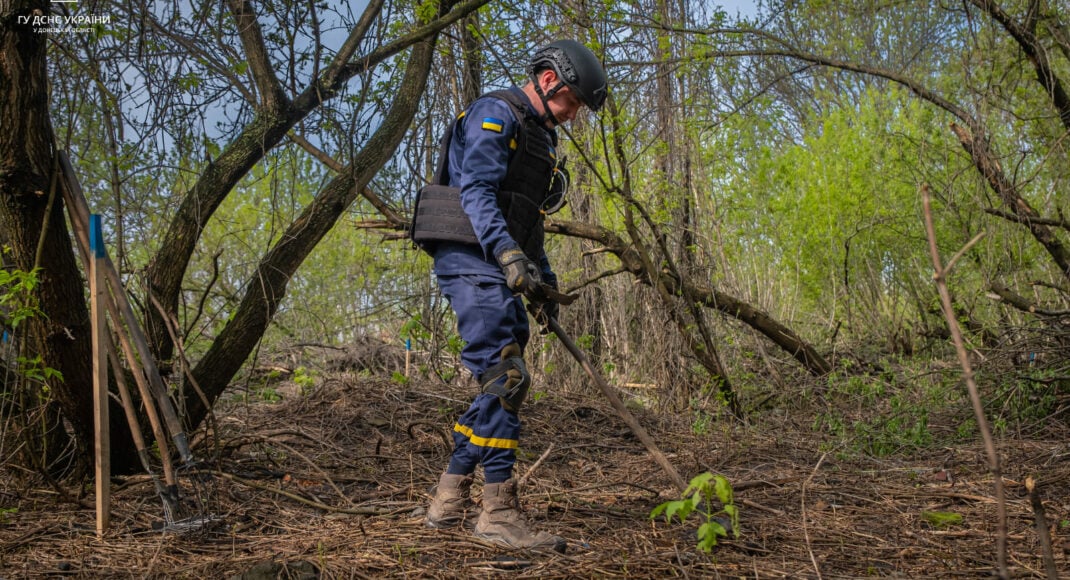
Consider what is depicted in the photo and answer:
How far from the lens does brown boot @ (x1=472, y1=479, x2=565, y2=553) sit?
3018 millimetres

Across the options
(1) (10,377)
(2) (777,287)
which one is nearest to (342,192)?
(1) (10,377)

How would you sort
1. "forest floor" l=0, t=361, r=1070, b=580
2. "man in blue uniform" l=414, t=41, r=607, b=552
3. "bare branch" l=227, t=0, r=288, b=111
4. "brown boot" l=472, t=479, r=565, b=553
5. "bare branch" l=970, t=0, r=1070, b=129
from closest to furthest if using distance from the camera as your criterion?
"forest floor" l=0, t=361, r=1070, b=580 → "brown boot" l=472, t=479, r=565, b=553 → "man in blue uniform" l=414, t=41, r=607, b=552 → "bare branch" l=227, t=0, r=288, b=111 → "bare branch" l=970, t=0, r=1070, b=129

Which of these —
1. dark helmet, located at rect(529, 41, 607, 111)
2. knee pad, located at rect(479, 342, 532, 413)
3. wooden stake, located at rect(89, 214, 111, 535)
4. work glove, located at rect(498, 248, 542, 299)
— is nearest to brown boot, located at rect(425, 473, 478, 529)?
knee pad, located at rect(479, 342, 532, 413)

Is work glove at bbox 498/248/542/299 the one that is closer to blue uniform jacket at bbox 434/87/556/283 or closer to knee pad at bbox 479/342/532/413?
blue uniform jacket at bbox 434/87/556/283

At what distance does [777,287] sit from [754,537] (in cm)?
617

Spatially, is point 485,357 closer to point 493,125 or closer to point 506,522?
point 506,522

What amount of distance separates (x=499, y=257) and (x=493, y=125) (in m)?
0.57

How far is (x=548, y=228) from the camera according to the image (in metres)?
6.55

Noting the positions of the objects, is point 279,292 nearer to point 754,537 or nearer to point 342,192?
point 342,192

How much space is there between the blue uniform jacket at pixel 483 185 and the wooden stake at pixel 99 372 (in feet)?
4.50

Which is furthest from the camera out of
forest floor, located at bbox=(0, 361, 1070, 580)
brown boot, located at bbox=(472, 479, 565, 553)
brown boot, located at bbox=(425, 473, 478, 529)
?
brown boot, located at bbox=(425, 473, 478, 529)

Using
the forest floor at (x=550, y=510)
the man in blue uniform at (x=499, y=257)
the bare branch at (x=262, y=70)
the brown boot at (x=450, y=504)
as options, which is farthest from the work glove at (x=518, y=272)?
the bare branch at (x=262, y=70)

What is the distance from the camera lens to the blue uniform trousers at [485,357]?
10.4ft

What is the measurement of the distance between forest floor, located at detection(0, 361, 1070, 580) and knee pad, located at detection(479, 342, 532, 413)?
1.84 feet
